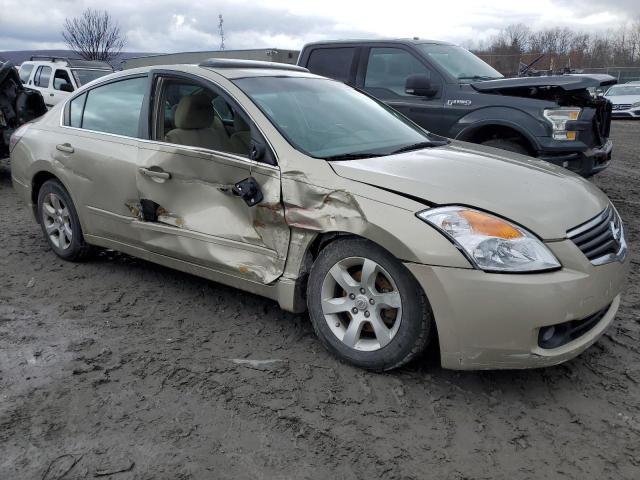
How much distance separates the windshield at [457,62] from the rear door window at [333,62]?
910 millimetres

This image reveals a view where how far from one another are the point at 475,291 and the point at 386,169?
85 centimetres

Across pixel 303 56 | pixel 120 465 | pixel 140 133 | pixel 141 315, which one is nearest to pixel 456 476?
pixel 120 465

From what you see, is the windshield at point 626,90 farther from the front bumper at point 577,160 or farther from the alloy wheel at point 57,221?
the alloy wheel at point 57,221

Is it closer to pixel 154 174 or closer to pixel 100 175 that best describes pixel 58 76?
pixel 100 175

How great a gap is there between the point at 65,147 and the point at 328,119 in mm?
2178

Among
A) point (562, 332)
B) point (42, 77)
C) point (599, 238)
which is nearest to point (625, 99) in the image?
point (42, 77)

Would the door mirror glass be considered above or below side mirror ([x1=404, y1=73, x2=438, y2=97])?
below

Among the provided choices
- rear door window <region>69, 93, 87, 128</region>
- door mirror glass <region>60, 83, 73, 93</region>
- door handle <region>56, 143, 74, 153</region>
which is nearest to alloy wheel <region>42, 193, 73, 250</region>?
door handle <region>56, 143, 74, 153</region>

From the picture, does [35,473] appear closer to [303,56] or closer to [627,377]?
[627,377]

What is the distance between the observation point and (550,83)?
20.0 ft

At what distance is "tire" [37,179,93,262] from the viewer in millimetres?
4824

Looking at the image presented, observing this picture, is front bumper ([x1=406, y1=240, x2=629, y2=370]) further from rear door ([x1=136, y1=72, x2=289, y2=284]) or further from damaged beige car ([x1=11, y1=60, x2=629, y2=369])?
rear door ([x1=136, y1=72, x2=289, y2=284])

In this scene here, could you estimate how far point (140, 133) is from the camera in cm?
414

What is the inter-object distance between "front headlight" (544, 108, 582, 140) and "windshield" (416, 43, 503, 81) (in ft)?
3.85
